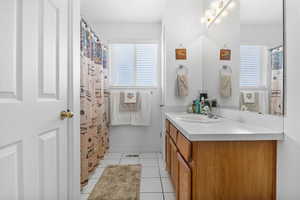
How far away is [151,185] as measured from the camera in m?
2.17

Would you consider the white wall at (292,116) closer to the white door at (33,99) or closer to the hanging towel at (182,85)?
the white door at (33,99)

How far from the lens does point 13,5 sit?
77cm

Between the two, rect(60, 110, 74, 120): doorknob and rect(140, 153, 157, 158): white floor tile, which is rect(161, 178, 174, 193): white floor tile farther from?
rect(60, 110, 74, 120): doorknob

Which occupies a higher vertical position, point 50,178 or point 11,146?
point 11,146

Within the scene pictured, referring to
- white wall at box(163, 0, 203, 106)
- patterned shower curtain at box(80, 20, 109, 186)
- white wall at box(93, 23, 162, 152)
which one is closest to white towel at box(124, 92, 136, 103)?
white wall at box(93, 23, 162, 152)

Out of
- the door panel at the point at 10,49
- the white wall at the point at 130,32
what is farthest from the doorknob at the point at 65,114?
the white wall at the point at 130,32

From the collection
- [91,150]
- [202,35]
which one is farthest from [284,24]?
[91,150]

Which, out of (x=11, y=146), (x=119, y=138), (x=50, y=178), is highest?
(x=11, y=146)

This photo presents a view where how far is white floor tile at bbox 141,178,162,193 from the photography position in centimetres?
205

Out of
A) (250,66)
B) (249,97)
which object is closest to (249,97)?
(249,97)

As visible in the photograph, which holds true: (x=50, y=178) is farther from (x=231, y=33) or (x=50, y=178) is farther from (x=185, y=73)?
(x=185, y=73)

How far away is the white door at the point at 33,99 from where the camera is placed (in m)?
0.74

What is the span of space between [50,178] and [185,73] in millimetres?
2039

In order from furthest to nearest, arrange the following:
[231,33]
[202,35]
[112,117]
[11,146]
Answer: [112,117] < [202,35] < [231,33] < [11,146]
